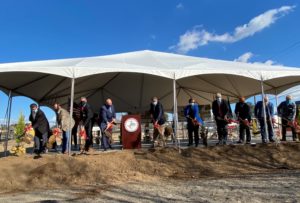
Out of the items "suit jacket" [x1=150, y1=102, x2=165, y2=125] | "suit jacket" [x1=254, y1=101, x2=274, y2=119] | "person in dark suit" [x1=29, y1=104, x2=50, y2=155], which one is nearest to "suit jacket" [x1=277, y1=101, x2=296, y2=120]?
"suit jacket" [x1=254, y1=101, x2=274, y2=119]

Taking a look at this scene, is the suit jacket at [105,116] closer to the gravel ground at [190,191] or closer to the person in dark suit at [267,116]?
the gravel ground at [190,191]

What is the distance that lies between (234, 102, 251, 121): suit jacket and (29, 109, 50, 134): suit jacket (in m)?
6.00

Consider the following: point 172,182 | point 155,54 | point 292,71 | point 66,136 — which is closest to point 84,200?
point 172,182

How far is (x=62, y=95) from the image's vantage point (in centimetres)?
1630

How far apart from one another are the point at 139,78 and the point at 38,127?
633 centimetres

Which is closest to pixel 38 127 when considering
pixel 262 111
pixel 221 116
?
pixel 221 116

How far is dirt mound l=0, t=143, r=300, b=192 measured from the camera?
795 cm

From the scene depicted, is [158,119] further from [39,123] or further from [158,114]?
[39,123]

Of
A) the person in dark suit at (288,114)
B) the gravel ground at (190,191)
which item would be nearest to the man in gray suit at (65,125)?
the gravel ground at (190,191)

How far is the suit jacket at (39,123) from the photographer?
10.1 m

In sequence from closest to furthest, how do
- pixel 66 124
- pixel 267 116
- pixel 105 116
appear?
pixel 66 124 → pixel 105 116 → pixel 267 116

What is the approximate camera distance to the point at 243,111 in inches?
448

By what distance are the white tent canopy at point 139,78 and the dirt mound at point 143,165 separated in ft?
7.87

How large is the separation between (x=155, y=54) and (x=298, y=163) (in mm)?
7671
